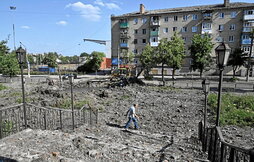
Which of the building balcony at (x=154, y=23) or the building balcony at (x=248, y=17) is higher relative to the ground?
the building balcony at (x=154, y=23)

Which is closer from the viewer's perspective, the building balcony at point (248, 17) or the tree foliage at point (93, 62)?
the building balcony at point (248, 17)

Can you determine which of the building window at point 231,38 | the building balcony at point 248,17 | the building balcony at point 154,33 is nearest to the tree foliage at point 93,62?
the building balcony at point 154,33

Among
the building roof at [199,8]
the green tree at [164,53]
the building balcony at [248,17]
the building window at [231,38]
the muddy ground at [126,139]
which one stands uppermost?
the building roof at [199,8]

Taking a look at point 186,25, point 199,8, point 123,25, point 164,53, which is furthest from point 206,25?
point 164,53

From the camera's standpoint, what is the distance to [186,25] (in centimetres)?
4097

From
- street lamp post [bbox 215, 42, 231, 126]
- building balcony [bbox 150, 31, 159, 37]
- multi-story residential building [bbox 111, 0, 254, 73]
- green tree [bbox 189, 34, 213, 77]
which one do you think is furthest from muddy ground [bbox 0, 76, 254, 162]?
building balcony [bbox 150, 31, 159, 37]

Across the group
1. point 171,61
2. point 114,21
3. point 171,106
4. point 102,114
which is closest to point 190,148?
point 102,114

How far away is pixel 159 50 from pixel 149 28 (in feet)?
68.4

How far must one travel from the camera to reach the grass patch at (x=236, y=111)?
10188 mm

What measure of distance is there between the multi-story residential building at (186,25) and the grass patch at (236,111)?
26013 millimetres

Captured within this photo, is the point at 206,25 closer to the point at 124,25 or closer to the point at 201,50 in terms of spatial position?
the point at 201,50

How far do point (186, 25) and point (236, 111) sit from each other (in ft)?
112

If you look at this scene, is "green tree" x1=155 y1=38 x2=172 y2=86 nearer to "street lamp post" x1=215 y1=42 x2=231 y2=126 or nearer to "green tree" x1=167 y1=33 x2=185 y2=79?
"green tree" x1=167 y1=33 x2=185 y2=79

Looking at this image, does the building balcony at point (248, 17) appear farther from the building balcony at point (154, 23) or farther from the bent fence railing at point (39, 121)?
the bent fence railing at point (39, 121)
